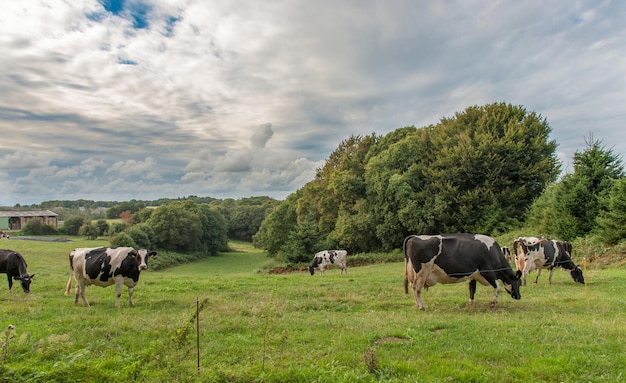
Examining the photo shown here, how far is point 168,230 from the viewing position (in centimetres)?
6731

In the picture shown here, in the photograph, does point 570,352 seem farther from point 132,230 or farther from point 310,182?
point 132,230

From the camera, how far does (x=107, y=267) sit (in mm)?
12172

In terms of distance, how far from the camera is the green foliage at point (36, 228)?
2945 inches

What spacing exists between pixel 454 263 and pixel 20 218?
10390 cm

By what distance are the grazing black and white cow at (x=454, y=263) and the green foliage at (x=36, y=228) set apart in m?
86.3

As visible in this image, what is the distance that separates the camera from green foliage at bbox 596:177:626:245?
Result: 71.0ft

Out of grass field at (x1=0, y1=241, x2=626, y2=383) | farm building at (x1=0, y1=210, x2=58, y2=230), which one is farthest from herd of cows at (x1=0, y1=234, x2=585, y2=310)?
farm building at (x1=0, y1=210, x2=58, y2=230)

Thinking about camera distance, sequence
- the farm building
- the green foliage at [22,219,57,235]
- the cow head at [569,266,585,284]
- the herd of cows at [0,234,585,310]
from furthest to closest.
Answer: the farm building → the green foliage at [22,219,57,235] → the cow head at [569,266,585,284] → the herd of cows at [0,234,585,310]

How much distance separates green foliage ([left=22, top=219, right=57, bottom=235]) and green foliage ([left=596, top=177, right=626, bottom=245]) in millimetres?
89635

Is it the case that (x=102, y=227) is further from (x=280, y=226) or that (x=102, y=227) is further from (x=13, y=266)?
(x=13, y=266)

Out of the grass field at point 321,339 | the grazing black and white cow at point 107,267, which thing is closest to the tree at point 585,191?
the grass field at point 321,339


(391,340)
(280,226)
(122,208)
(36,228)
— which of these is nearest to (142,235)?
(280,226)

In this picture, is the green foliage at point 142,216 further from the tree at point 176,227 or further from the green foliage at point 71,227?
the green foliage at point 71,227

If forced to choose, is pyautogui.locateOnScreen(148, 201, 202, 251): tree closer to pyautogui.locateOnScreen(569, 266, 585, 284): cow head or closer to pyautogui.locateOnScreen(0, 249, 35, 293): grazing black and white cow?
pyautogui.locateOnScreen(0, 249, 35, 293): grazing black and white cow
